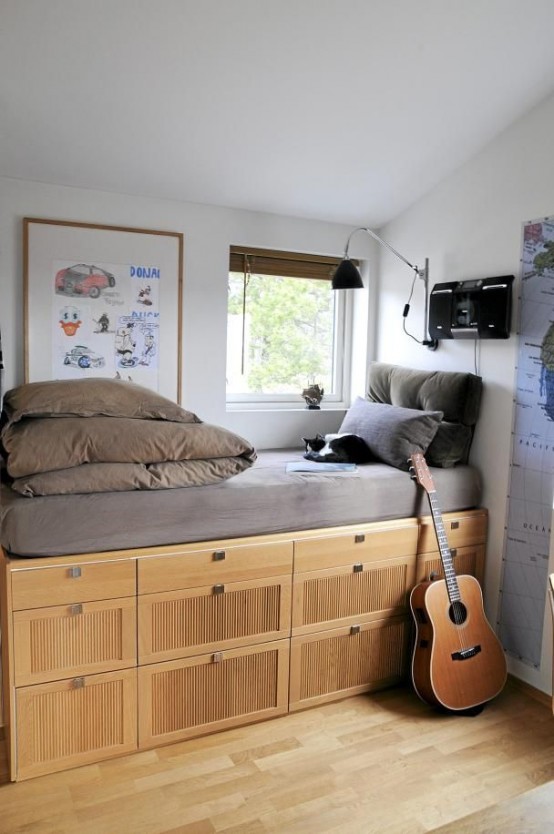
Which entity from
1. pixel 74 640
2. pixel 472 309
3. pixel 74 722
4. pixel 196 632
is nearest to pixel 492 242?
pixel 472 309

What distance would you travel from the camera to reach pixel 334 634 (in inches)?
103

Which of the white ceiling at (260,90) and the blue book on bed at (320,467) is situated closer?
the white ceiling at (260,90)

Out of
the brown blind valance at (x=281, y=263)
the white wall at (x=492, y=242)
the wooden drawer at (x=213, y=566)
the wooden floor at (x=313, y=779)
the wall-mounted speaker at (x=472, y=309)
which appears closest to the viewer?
the wooden floor at (x=313, y=779)

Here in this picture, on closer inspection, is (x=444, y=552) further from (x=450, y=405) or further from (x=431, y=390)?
(x=431, y=390)

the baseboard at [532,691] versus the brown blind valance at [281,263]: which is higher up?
the brown blind valance at [281,263]

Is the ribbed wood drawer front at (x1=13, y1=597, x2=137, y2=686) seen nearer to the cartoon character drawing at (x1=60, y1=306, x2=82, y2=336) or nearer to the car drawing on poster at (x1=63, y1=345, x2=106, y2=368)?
the car drawing on poster at (x1=63, y1=345, x2=106, y2=368)

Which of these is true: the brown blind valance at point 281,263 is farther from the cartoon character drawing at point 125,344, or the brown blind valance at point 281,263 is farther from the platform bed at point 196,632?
the platform bed at point 196,632

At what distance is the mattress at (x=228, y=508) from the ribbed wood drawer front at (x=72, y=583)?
59mm

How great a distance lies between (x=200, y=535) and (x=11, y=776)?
3.08 feet

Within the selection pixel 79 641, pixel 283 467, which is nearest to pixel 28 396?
pixel 79 641

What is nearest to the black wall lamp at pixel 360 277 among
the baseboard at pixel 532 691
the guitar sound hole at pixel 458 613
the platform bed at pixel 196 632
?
the platform bed at pixel 196 632

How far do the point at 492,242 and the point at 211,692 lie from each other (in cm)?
211

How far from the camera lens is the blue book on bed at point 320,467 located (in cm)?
273

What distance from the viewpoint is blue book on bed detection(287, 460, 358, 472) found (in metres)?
2.73
